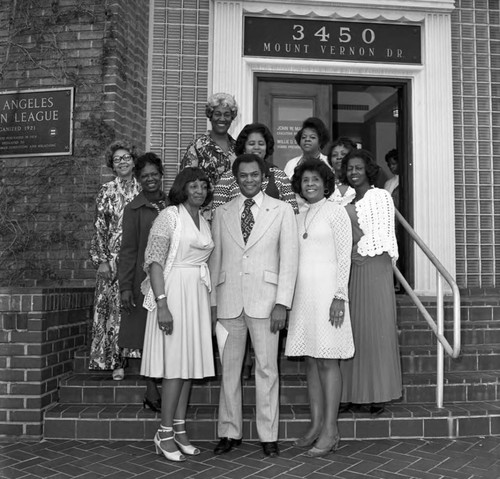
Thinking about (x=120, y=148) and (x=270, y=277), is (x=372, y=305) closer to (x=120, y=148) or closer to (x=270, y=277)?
(x=270, y=277)

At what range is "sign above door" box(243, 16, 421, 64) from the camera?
6254 millimetres

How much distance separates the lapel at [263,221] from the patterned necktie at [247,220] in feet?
0.21

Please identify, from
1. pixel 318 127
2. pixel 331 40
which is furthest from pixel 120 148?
pixel 331 40

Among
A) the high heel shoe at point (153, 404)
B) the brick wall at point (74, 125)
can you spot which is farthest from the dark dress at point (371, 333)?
the brick wall at point (74, 125)

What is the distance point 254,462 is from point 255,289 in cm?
104

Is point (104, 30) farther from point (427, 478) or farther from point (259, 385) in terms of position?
point (427, 478)

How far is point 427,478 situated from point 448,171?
3869 millimetres

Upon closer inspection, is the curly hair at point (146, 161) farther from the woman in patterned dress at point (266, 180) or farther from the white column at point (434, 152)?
the white column at point (434, 152)

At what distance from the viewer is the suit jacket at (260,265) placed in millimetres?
3496

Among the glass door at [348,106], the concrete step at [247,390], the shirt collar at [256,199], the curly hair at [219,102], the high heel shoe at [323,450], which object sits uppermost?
the glass door at [348,106]

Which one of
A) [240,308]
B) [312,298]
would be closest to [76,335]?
[240,308]

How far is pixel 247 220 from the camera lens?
12.0 ft

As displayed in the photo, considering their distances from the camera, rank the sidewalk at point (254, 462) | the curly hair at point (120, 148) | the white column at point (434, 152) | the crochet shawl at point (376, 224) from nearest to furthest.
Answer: the sidewalk at point (254, 462)
the crochet shawl at point (376, 224)
the curly hair at point (120, 148)
the white column at point (434, 152)

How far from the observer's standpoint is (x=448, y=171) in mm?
6281
